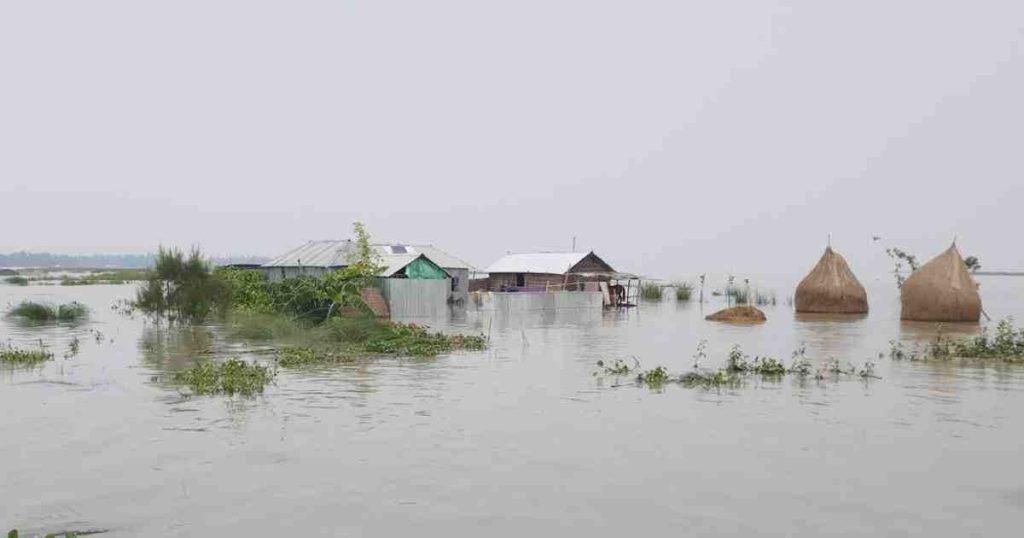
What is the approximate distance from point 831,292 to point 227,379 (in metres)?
30.3

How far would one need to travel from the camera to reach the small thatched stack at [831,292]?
37.6 meters

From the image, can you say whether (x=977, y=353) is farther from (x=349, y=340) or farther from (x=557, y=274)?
(x=557, y=274)

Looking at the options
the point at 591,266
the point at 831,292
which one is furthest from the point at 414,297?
the point at 831,292

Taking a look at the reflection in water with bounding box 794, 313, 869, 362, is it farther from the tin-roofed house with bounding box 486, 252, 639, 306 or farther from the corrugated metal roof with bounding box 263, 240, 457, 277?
the corrugated metal roof with bounding box 263, 240, 457, 277

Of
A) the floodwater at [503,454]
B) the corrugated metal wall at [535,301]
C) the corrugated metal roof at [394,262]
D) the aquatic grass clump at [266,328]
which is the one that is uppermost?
the corrugated metal roof at [394,262]

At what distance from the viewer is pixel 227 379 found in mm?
13070

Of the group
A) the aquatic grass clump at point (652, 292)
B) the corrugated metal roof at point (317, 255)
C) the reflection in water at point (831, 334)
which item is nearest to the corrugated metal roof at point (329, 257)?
the corrugated metal roof at point (317, 255)

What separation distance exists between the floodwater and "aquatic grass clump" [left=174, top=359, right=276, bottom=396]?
1.09ft

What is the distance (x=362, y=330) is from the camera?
19828 millimetres

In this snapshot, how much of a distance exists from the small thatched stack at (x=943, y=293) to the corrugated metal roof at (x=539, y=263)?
1469cm

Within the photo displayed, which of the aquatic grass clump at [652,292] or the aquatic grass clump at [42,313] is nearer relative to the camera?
the aquatic grass clump at [42,313]

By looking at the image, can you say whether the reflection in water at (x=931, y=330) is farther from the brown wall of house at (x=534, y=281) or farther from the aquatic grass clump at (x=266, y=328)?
the aquatic grass clump at (x=266, y=328)

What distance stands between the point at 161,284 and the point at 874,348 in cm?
1867

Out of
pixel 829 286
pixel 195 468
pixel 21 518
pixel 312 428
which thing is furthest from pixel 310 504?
pixel 829 286
